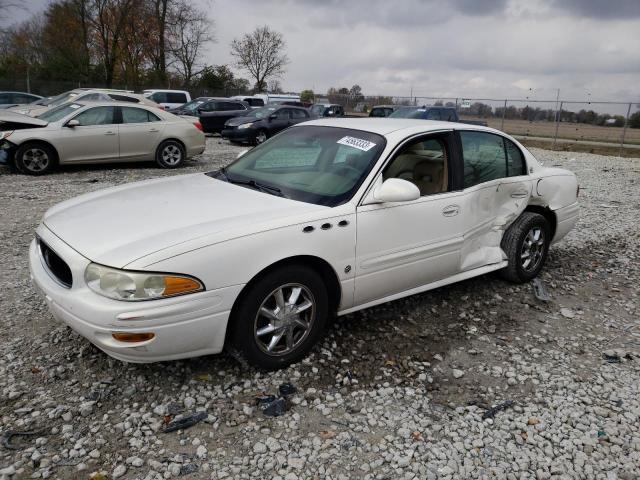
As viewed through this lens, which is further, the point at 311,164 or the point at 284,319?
the point at 311,164

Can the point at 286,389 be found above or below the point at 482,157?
below

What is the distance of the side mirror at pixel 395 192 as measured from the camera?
3.27m

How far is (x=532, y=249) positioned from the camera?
4.84 meters

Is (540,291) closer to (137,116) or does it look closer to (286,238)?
(286,238)

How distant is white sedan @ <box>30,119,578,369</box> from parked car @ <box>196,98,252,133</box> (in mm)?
16516

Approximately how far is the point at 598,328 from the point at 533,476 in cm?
210

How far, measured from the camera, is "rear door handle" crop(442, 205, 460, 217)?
12.6 feet

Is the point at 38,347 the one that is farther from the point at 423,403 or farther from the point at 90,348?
the point at 423,403

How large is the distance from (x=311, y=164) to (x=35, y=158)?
26.7 feet

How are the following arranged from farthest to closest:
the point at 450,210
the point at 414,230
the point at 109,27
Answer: the point at 109,27
the point at 450,210
the point at 414,230

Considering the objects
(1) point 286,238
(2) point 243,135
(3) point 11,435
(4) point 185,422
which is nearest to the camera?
(3) point 11,435

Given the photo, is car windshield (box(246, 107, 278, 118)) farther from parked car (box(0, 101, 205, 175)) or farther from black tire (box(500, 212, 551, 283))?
black tire (box(500, 212, 551, 283))

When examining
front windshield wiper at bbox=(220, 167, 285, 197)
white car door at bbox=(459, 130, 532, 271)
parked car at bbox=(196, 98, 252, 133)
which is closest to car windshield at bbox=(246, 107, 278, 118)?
parked car at bbox=(196, 98, 252, 133)

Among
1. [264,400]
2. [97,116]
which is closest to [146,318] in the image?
[264,400]
